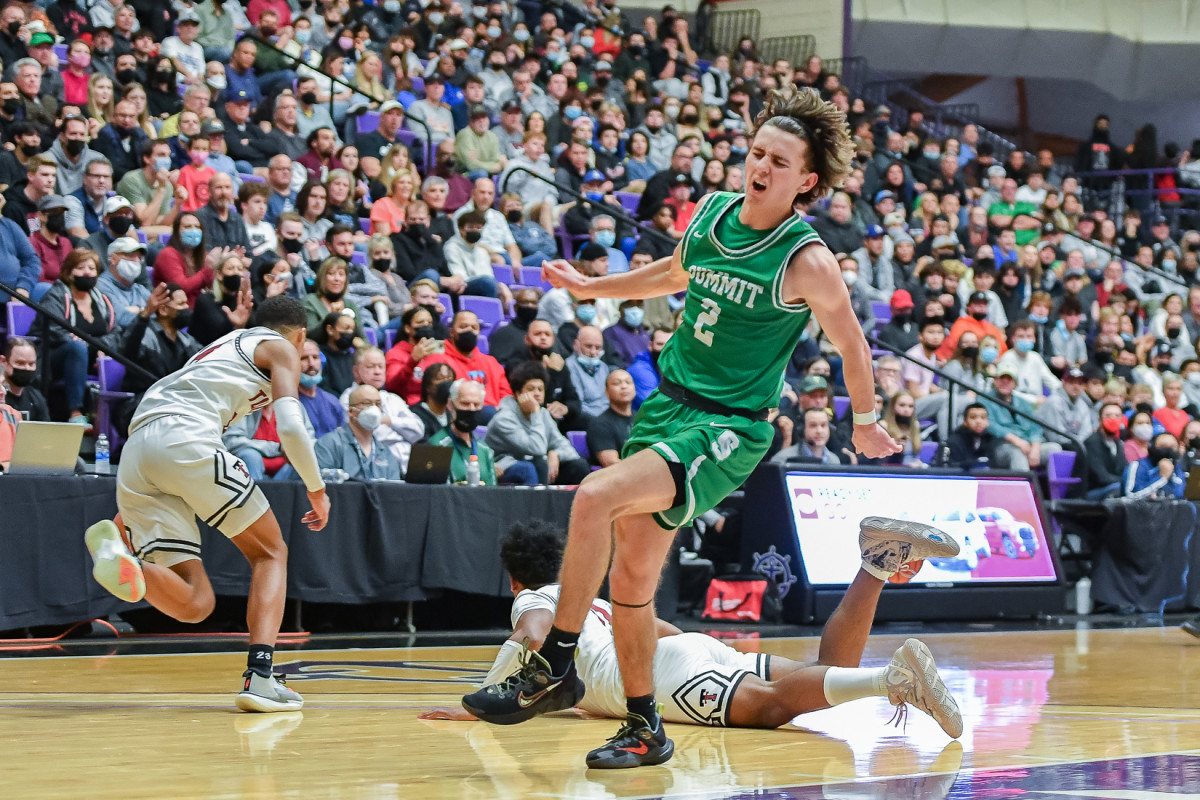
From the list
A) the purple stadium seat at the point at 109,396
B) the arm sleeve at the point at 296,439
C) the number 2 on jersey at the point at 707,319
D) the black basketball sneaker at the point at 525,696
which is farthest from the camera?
the purple stadium seat at the point at 109,396

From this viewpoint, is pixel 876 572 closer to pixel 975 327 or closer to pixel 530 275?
pixel 530 275

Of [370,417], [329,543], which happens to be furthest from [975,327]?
[329,543]

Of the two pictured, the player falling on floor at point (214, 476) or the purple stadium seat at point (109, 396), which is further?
the purple stadium seat at point (109, 396)

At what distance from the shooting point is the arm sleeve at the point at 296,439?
511cm

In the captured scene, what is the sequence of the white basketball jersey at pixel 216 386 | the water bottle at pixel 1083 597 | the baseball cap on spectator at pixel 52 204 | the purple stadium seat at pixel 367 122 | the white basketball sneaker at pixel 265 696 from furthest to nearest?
the purple stadium seat at pixel 367 122 < the water bottle at pixel 1083 597 < the baseball cap on spectator at pixel 52 204 < the white basketball jersey at pixel 216 386 < the white basketball sneaker at pixel 265 696

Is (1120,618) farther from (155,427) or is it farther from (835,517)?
(155,427)

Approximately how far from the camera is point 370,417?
353 inches

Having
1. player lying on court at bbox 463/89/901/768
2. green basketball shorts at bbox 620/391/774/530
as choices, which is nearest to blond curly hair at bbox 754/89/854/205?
player lying on court at bbox 463/89/901/768

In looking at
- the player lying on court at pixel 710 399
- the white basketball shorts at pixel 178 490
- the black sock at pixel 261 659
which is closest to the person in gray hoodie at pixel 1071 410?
the white basketball shorts at pixel 178 490

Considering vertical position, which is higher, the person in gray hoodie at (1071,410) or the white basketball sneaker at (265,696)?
the person in gray hoodie at (1071,410)

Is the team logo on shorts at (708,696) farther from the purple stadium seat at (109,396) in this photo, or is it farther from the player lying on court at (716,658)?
the purple stadium seat at (109,396)

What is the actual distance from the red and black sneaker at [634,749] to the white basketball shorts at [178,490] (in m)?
1.91

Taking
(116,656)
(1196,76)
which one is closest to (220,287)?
(116,656)

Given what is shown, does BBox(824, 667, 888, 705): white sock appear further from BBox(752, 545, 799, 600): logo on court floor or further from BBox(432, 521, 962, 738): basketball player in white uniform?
BBox(752, 545, 799, 600): logo on court floor
